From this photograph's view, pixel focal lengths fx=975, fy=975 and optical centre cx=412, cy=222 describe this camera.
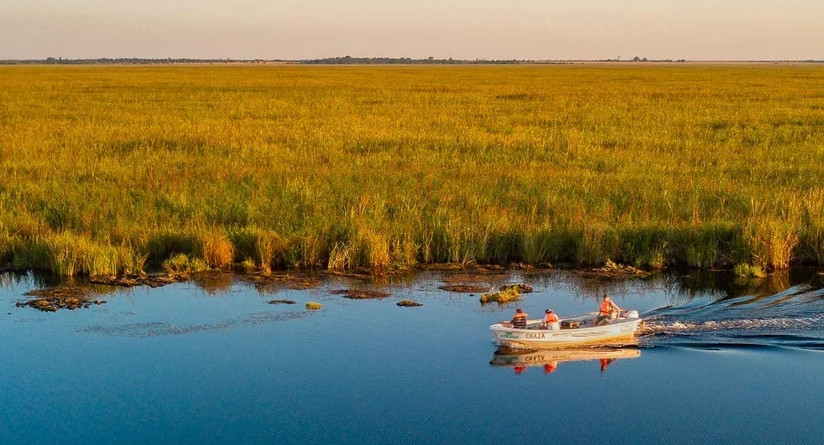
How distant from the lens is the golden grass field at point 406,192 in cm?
1609

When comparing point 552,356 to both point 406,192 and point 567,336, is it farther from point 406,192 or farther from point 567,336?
point 406,192

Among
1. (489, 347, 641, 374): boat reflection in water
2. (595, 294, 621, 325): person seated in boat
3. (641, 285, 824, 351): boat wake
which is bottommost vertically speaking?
(489, 347, 641, 374): boat reflection in water

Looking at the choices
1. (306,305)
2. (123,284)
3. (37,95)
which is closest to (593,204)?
(306,305)

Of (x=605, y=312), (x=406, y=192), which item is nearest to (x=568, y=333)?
(x=605, y=312)

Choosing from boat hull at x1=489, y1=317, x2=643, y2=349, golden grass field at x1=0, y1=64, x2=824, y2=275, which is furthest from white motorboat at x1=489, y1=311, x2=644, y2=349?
golden grass field at x1=0, y1=64, x2=824, y2=275

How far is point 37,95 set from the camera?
188 feet

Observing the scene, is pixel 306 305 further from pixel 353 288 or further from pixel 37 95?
pixel 37 95

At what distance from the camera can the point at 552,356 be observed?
11.9 metres

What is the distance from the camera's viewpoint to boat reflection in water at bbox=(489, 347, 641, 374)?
1158cm

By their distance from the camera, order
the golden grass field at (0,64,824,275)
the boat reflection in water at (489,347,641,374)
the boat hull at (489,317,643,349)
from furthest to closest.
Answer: the golden grass field at (0,64,824,275), the boat hull at (489,317,643,349), the boat reflection in water at (489,347,641,374)

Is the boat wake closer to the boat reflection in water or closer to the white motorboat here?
the white motorboat

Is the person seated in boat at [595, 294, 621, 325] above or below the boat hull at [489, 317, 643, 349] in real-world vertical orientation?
above

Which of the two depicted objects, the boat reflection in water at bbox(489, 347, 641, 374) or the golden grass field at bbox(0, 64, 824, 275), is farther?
the golden grass field at bbox(0, 64, 824, 275)

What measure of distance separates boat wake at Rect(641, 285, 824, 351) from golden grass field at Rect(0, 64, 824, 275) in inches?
86.7
